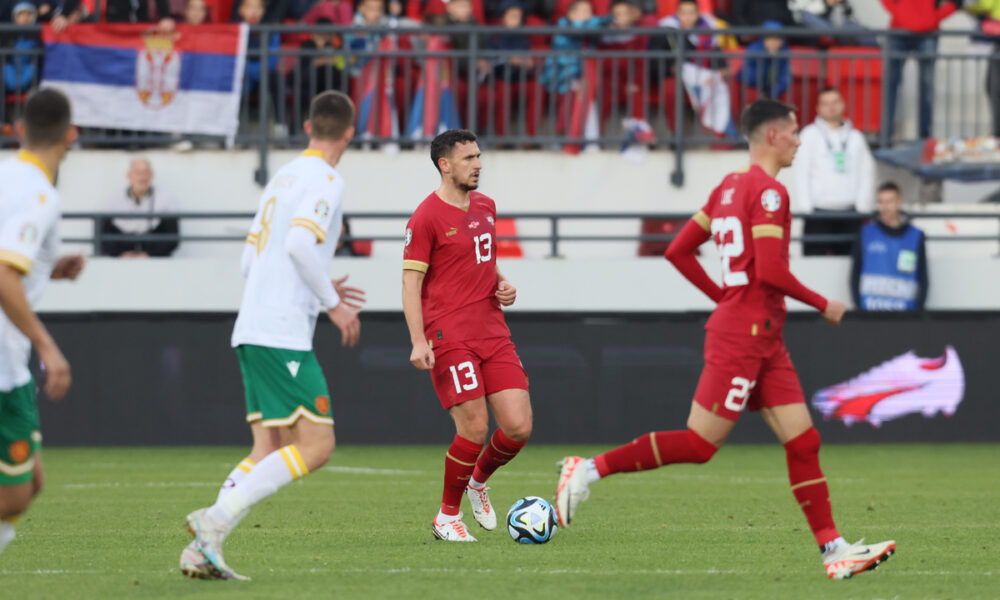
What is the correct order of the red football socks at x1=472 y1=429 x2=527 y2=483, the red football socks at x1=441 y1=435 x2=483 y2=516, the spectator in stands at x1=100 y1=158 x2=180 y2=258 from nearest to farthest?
1. the red football socks at x1=441 y1=435 x2=483 y2=516
2. the red football socks at x1=472 y1=429 x2=527 y2=483
3. the spectator in stands at x1=100 y1=158 x2=180 y2=258

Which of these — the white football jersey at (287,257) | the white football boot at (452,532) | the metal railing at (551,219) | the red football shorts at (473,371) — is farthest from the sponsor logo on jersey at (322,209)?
the metal railing at (551,219)

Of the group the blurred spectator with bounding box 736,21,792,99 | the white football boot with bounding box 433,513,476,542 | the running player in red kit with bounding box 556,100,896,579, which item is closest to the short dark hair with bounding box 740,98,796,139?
the running player in red kit with bounding box 556,100,896,579

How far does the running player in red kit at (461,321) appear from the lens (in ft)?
27.9

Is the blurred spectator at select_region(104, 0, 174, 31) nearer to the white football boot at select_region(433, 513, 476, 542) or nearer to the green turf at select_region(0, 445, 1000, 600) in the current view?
the green turf at select_region(0, 445, 1000, 600)

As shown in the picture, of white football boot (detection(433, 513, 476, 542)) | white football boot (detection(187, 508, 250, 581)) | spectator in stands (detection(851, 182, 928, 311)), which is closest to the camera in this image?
white football boot (detection(187, 508, 250, 581))

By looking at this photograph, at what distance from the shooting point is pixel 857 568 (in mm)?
6848

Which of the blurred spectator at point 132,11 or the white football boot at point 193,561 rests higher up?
the blurred spectator at point 132,11

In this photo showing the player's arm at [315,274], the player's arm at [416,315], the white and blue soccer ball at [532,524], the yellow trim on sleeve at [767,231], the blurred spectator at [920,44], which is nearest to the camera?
the player's arm at [315,274]

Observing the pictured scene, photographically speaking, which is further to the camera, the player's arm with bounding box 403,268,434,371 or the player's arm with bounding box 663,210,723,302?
the player's arm with bounding box 403,268,434,371

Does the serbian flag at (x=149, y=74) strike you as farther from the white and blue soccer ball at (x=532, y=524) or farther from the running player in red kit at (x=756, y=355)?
the running player in red kit at (x=756, y=355)

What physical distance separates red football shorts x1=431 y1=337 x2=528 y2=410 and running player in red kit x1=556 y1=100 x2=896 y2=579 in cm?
117

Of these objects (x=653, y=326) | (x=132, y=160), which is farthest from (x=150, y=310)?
(x=653, y=326)

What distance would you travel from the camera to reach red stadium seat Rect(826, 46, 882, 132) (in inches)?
689

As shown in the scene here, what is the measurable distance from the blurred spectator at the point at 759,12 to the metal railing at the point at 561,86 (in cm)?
46
